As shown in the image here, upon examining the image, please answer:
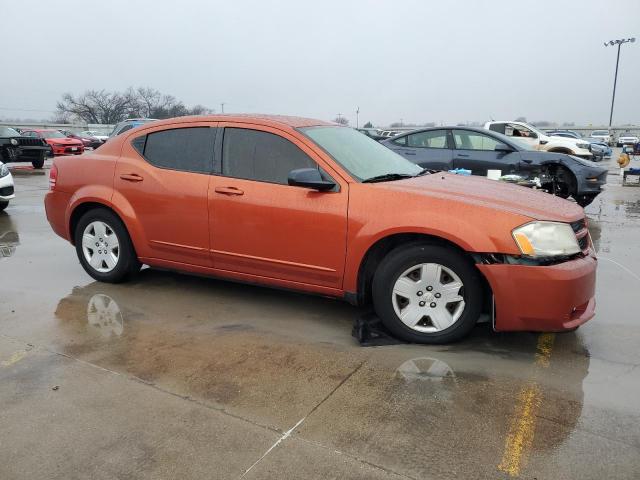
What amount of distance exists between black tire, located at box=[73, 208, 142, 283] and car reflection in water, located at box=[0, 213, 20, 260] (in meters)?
1.77

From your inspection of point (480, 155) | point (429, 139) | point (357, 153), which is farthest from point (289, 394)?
point (429, 139)

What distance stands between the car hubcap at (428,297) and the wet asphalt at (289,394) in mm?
198

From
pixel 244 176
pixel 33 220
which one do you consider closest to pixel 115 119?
pixel 33 220

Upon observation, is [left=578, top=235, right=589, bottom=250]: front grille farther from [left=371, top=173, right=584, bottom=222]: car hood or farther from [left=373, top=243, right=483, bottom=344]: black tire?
[left=373, top=243, right=483, bottom=344]: black tire

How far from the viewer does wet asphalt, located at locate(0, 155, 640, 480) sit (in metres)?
2.37

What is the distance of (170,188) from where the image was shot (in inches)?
174

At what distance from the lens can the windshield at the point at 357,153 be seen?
4.02 meters

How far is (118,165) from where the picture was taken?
4746mm

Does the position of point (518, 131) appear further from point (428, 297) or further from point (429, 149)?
point (428, 297)

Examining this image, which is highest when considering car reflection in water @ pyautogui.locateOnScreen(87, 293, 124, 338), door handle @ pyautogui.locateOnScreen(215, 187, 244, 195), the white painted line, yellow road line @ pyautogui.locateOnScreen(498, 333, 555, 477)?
door handle @ pyautogui.locateOnScreen(215, 187, 244, 195)

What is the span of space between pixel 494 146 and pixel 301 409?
735 centimetres

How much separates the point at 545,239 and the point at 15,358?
355 centimetres

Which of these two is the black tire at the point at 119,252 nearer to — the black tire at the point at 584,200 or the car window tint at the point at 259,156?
the car window tint at the point at 259,156

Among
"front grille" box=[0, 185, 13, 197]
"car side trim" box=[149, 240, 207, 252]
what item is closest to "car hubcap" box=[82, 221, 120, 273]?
"car side trim" box=[149, 240, 207, 252]
